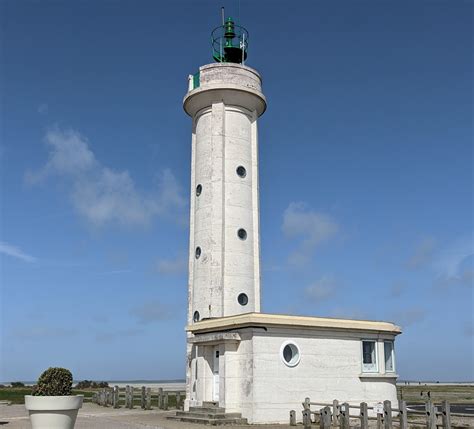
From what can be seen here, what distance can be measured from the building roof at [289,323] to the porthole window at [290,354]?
781mm

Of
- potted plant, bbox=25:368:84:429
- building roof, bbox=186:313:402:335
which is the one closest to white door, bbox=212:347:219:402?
building roof, bbox=186:313:402:335

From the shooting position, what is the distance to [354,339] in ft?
85.3

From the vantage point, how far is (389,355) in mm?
26797

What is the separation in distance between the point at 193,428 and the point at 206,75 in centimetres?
1907

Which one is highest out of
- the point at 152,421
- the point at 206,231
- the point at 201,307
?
the point at 206,231

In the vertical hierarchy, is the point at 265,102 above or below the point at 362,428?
above

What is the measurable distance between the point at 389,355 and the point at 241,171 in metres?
11.9

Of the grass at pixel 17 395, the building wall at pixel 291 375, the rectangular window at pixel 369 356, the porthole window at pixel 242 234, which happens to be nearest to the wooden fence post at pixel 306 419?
the building wall at pixel 291 375

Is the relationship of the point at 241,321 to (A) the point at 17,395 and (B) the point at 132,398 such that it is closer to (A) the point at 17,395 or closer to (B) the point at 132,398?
(B) the point at 132,398

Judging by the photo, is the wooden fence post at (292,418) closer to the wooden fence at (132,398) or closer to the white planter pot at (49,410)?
the wooden fence at (132,398)

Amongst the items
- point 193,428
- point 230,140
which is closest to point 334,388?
point 193,428

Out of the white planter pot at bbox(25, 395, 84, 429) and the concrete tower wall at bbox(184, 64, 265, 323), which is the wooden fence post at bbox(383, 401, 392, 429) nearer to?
the white planter pot at bbox(25, 395, 84, 429)

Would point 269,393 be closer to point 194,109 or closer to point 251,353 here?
point 251,353

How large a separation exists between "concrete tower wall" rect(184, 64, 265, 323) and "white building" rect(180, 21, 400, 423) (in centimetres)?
5
